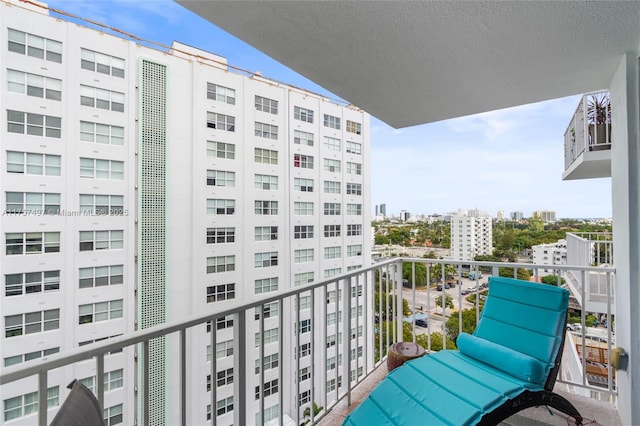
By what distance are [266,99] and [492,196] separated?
645 cm

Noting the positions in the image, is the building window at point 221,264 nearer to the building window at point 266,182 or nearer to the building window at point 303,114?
the building window at point 266,182

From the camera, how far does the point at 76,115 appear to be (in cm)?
570

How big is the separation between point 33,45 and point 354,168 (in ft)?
25.3

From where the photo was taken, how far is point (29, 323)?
5348 millimetres

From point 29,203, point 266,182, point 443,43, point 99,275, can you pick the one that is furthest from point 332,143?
point 443,43

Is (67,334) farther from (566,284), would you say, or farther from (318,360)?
(566,284)

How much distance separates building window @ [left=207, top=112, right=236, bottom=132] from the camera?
7564 millimetres

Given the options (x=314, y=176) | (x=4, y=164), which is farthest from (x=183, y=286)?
(x=314, y=176)

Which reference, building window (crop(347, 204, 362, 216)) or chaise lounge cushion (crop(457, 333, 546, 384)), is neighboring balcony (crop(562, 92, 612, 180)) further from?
building window (crop(347, 204, 362, 216))

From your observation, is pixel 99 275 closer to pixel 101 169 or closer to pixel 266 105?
pixel 101 169

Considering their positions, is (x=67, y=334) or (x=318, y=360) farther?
(x=318, y=360)

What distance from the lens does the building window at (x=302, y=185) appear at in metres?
9.02

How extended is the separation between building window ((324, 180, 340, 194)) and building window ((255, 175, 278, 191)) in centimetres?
150

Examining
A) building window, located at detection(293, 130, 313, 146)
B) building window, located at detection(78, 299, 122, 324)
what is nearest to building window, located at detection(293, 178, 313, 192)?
building window, located at detection(293, 130, 313, 146)
